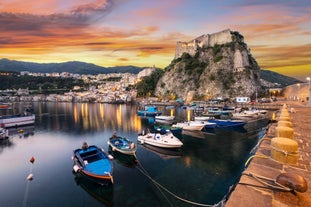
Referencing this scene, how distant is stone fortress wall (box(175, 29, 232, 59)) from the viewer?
101 metres

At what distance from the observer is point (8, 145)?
2752 centimetres

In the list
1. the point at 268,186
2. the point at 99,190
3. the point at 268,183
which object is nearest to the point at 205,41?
the point at 99,190

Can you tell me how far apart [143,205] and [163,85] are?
346 ft

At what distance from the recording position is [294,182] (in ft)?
14.1

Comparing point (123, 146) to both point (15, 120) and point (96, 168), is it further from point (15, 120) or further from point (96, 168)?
point (15, 120)

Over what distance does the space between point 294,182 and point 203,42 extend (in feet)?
383

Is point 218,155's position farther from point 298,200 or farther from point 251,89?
point 251,89

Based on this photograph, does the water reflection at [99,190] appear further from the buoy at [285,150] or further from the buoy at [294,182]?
the buoy at [294,182]

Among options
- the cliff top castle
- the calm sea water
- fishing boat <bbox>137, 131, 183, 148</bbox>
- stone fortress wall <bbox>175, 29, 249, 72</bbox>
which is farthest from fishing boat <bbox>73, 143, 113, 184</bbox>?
the cliff top castle

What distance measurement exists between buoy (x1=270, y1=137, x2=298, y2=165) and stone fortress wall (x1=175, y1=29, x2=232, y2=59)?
10620cm

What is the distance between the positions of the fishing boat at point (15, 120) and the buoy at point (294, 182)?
48836 millimetres

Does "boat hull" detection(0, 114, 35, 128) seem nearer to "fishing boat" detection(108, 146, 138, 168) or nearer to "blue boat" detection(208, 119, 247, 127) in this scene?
"fishing boat" detection(108, 146, 138, 168)

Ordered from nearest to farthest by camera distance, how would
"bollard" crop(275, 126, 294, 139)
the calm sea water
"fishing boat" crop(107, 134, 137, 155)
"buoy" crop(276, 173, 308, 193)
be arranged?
"buoy" crop(276, 173, 308, 193) < "bollard" crop(275, 126, 294, 139) < the calm sea water < "fishing boat" crop(107, 134, 137, 155)

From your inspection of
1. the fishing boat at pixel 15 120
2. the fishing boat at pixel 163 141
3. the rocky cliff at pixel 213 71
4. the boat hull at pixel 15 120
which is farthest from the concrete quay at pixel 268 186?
the rocky cliff at pixel 213 71
